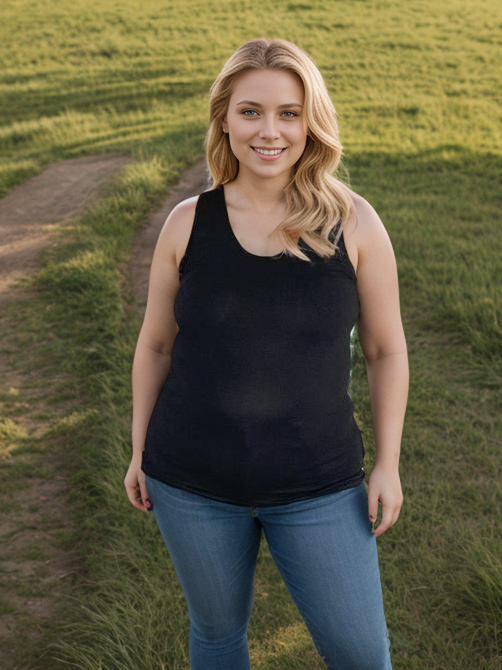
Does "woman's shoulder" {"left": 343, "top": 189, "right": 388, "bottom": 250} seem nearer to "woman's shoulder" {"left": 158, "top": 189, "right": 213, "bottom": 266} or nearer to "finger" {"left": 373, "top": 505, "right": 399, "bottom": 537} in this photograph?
"woman's shoulder" {"left": 158, "top": 189, "right": 213, "bottom": 266}

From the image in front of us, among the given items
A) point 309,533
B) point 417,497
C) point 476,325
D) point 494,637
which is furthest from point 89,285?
point 309,533

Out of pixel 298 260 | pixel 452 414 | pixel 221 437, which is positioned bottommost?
pixel 452 414

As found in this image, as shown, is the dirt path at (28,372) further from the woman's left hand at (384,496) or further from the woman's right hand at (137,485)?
the woman's left hand at (384,496)

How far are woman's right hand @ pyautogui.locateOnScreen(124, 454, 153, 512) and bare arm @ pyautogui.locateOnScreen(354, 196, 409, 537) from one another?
2.05 ft

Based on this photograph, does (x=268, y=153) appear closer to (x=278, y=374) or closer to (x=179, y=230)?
(x=179, y=230)

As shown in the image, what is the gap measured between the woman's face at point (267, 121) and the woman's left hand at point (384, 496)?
0.84m

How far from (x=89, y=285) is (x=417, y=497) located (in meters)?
3.65

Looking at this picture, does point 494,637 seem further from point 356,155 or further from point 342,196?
point 356,155

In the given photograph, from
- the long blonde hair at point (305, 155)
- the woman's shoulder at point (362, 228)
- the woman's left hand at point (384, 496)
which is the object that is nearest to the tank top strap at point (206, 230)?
the long blonde hair at point (305, 155)

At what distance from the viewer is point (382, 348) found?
6.84 ft

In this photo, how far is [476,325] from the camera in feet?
18.1

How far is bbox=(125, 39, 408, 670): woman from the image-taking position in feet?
6.13

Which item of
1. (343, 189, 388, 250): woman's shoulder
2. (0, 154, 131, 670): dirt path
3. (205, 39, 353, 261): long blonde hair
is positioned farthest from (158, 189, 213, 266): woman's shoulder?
(0, 154, 131, 670): dirt path

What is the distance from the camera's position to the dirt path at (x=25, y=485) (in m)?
3.46
